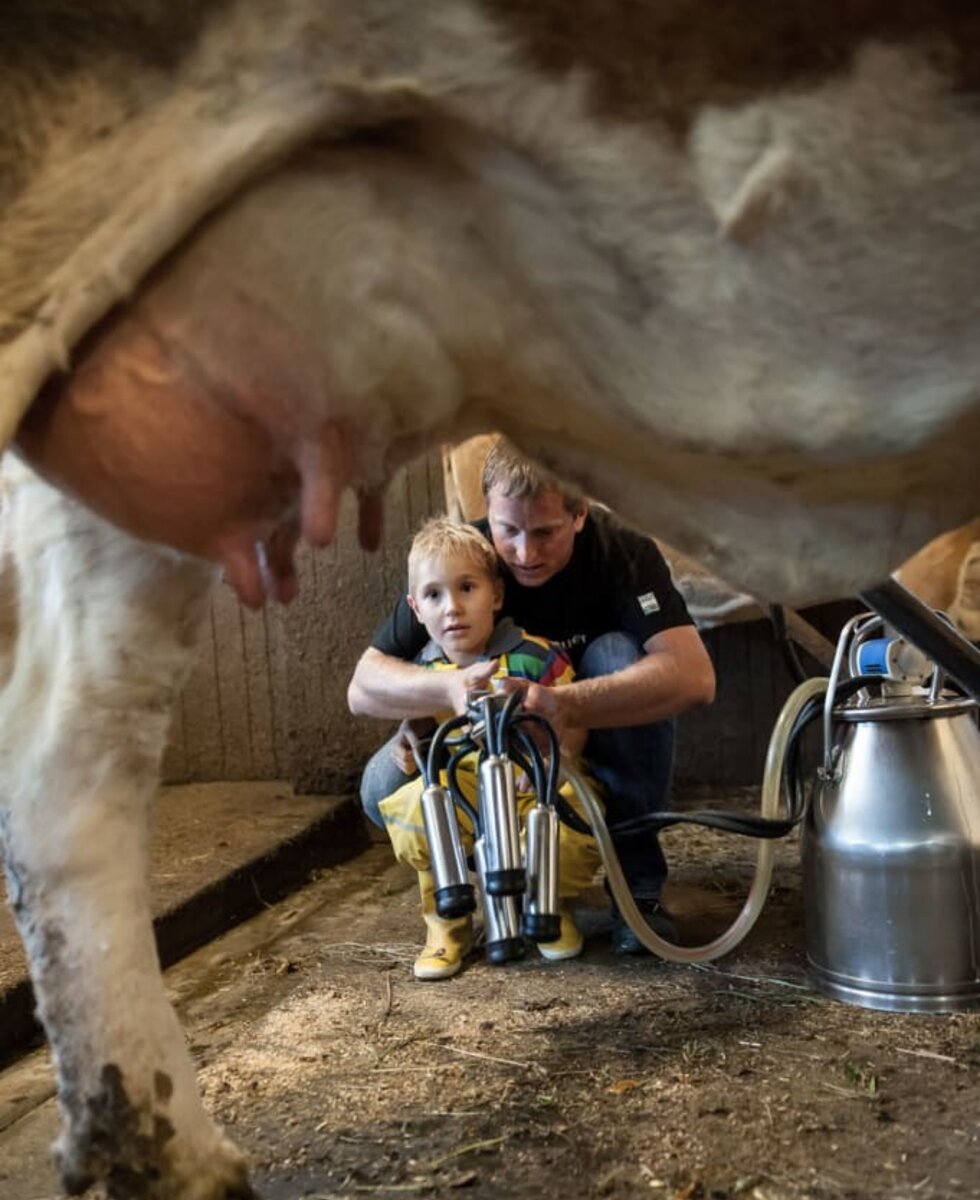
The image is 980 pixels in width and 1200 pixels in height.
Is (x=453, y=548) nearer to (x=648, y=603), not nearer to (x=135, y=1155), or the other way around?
(x=648, y=603)

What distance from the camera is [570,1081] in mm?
1520

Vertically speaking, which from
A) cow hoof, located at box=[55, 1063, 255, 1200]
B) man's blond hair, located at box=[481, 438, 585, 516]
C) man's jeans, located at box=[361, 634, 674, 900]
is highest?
man's blond hair, located at box=[481, 438, 585, 516]

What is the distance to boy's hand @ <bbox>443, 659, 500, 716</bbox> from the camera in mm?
1918

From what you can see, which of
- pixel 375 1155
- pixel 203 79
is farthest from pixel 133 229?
pixel 375 1155

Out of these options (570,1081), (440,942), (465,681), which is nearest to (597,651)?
(465,681)

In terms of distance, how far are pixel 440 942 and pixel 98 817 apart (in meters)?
0.95

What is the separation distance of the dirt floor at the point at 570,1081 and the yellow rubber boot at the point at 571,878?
0.11 feet

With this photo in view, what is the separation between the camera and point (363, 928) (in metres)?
2.31

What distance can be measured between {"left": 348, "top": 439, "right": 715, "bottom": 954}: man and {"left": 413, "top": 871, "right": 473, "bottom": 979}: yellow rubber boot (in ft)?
0.73

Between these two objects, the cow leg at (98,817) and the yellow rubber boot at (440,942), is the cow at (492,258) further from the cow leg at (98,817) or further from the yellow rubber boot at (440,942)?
the yellow rubber boot at (440,942)

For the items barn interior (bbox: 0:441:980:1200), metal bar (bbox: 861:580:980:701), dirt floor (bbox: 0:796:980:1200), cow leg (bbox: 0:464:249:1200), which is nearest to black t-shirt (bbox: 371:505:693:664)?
barn interior (bbox: 0:441:980:1200)

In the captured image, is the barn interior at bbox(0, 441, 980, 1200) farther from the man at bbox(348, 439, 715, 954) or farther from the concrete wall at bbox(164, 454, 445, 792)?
the man at bbox(348, 439, 715, 954)

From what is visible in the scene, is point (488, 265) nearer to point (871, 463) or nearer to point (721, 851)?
point (871, 463)

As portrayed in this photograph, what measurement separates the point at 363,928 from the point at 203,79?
5.77ft
